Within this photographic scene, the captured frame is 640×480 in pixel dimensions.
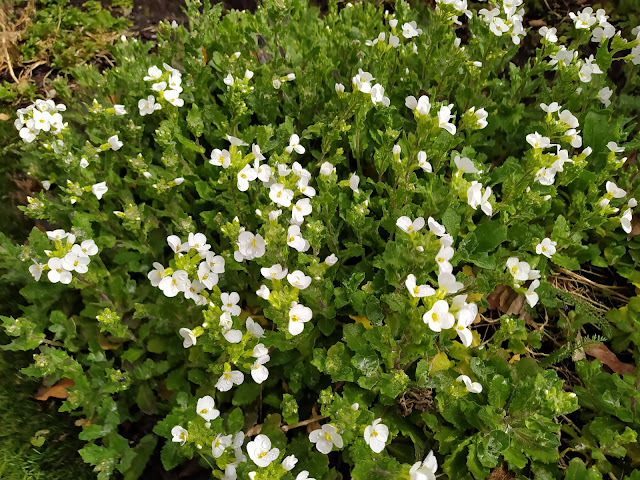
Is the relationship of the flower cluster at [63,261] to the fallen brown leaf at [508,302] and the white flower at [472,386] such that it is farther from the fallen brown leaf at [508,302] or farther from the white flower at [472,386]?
the fallen brown leaf at [508,302]

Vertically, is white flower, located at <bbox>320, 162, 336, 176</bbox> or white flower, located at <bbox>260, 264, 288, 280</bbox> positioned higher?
white flower, located at <bbox>320, 162, 336, 176</bbox>

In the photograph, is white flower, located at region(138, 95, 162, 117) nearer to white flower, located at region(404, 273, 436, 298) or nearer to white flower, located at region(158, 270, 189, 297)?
white flower, located at region(158, 270, 189, 297)

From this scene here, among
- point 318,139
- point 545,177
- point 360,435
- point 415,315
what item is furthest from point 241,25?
point 360,435

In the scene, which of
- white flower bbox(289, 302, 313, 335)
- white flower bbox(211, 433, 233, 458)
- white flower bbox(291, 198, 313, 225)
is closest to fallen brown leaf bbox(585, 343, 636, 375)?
white flower bbox(289, 302, 313, 335)

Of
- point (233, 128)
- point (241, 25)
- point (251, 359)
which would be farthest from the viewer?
point (241, 25)

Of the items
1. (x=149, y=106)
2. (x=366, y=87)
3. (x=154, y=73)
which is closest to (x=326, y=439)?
(x=366, y=87)

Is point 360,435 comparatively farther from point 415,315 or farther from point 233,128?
point 233,128
